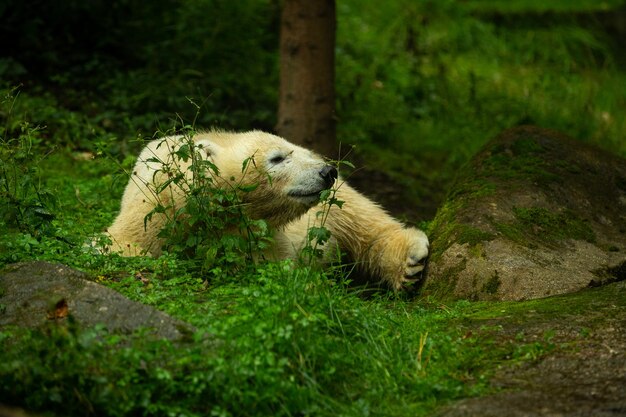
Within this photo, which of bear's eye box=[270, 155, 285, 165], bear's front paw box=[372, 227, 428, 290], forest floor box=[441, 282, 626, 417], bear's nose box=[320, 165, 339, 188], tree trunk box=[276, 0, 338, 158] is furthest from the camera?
tree trunk box=[276, 0, 338, 158]

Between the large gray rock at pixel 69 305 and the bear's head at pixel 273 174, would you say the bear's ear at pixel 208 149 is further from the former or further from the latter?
the large gray rock at pixel 69 305

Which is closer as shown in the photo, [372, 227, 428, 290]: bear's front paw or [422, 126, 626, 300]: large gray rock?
[422, 126, 626, 300]: large gray rock

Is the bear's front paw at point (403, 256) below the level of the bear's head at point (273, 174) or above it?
below

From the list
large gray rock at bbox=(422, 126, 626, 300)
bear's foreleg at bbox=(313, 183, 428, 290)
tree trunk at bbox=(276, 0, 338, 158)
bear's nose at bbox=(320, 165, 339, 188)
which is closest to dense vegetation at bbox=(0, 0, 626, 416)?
bear's foreleg at bbox=(313, 183, 428, 290)

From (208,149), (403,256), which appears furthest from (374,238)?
(208,149)

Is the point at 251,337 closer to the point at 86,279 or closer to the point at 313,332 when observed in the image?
the point at 313,332

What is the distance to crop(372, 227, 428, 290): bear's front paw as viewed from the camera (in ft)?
18.4

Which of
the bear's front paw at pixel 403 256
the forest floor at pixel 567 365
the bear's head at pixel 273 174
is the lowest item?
the bear's front paw at pixel 403 256

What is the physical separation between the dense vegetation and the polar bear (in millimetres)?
245

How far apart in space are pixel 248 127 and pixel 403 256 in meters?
3.39

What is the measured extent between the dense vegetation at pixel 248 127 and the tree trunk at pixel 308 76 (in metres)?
0.79

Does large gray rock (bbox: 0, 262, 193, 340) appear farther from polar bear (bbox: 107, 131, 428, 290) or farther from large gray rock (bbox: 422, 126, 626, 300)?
large gray rock (bbox: 422, 126, 626, 300)

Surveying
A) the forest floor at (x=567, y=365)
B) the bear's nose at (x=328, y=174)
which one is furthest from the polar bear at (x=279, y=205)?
the forest floor at (x=567, y=365)

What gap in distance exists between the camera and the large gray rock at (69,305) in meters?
3.82
